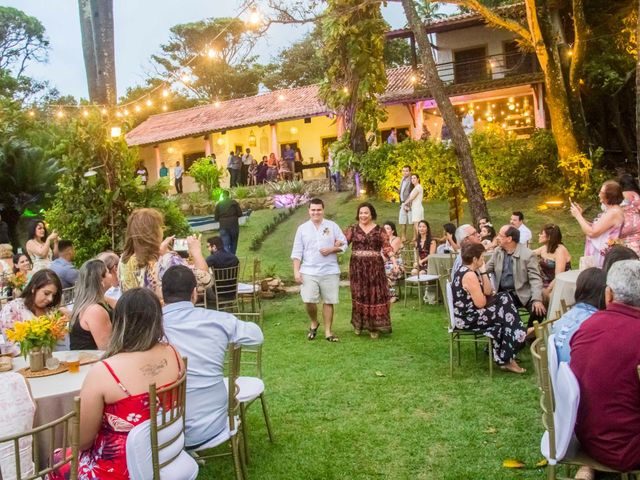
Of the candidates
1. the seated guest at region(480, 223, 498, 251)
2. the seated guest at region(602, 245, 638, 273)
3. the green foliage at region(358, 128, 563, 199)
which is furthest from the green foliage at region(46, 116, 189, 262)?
the green foliage at region(358, 128, 563, 199)

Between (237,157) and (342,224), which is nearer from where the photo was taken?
(342,224)

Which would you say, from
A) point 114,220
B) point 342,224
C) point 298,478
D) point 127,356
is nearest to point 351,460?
point 298,478

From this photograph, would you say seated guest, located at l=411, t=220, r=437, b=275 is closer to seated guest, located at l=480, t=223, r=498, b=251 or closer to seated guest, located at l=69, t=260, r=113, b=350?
seated guest, located at l=480, t=223, r=498, b=251

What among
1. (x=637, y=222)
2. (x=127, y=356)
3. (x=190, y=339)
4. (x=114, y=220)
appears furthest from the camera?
(x=114, y=220)

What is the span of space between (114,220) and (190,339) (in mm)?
6593

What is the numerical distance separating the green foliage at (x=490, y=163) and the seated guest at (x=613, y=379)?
1321 cm

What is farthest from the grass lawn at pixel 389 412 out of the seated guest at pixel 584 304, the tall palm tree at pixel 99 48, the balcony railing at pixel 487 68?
the balcony railing at pixel 487 68

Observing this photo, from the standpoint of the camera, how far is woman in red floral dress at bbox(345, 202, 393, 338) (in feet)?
23.4

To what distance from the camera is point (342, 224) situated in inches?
593

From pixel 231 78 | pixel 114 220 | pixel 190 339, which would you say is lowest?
pixel 190 339

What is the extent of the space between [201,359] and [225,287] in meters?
4.89

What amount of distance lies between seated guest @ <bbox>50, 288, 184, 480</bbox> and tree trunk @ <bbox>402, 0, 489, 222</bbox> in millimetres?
9949

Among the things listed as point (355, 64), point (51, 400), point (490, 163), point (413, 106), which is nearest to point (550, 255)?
point (51, 400)

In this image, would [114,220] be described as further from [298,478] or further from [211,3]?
[211,3]
